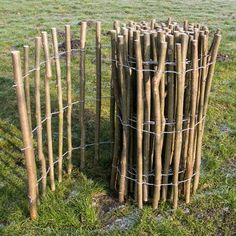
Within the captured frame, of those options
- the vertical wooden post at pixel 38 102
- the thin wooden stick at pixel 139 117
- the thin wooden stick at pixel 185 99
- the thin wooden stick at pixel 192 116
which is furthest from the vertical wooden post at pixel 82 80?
the thin wooden stick at pixel 192 116

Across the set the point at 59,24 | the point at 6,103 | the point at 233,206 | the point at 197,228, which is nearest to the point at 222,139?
the point at 233,206

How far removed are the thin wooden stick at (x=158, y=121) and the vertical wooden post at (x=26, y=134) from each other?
4.39ft

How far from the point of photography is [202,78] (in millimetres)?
4523

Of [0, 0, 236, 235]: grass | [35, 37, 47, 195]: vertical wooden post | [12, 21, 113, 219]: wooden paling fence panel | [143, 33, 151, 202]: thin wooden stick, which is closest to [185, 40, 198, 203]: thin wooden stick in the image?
[0, 0, 236, 235]: grass

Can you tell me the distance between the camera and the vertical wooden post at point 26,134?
3.93 m

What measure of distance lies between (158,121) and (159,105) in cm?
17

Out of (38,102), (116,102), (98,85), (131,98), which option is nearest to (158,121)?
(131,98)

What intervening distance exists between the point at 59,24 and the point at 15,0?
5775mm

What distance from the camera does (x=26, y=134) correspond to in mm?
4219

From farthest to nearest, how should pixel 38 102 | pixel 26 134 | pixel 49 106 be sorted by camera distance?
pixel 49 106
pixel 38 102
pixel 26 134

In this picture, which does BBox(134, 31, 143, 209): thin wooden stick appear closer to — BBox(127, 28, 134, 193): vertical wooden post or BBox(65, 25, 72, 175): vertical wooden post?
BBox(127, 28, 134, 193): vertical wooden post

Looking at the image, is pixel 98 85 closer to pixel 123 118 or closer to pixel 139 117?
pixel 123 118

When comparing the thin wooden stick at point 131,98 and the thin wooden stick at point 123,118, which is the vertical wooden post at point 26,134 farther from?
the thin wooden stick at point 131,98

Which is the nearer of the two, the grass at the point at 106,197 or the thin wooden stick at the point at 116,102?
the grass at the point at 106,197
